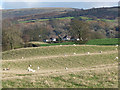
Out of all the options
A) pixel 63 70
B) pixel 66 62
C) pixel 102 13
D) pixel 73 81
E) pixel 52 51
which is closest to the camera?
pixel 73 81

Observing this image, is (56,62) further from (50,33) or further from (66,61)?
(50,33)

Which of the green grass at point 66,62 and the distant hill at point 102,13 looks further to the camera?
the distant hill at point 102,13

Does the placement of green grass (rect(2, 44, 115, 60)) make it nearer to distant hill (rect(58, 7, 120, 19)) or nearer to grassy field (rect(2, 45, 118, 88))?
grassy field (rect(2, 45, 118, 88))

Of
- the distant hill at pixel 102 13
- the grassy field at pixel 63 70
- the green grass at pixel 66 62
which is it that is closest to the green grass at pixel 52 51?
the grassy field at pixel 63 70

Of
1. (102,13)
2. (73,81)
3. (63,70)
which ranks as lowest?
(63,70)

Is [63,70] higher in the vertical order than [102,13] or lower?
lower

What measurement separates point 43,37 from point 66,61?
6058cm

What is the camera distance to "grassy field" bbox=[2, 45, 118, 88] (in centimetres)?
1619

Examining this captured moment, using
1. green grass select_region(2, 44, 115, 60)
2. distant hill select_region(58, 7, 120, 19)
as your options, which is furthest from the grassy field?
distant hill select_region(58, 7, 120, 19)

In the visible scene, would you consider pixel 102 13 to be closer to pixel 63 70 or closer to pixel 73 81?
pixel 63 70

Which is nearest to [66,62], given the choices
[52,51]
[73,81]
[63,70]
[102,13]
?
[63,70]

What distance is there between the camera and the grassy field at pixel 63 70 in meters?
16.2

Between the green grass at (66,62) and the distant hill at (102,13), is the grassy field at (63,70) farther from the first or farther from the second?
the distant hill at (102,13)

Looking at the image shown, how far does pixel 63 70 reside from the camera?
2258 centimetres
